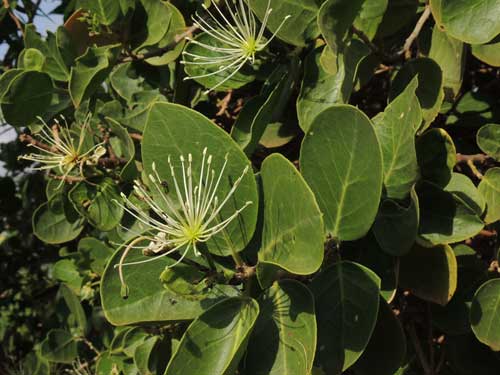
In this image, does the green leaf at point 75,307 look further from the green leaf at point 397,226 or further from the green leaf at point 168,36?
the green leaf at point 397,226

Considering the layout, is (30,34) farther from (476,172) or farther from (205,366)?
(476,172)

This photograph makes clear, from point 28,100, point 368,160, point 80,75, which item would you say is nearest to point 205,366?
point 368,160

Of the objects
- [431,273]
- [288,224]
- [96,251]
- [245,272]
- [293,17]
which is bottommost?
[96,251]

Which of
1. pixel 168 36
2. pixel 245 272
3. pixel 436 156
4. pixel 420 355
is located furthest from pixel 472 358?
pixel 168 36

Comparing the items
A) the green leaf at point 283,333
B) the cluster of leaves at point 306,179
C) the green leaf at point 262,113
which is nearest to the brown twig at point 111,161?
the cluster of leaves at point 306,179

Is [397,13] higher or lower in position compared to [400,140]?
higher

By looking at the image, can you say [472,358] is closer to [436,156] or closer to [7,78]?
[436,156]

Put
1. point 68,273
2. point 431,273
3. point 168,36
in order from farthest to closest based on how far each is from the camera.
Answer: point 68,273, point 168,36, point 431,273

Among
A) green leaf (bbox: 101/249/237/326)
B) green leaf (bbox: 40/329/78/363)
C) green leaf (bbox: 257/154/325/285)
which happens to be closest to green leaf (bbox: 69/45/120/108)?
green leaf (bbox: 101/249/237/326)
